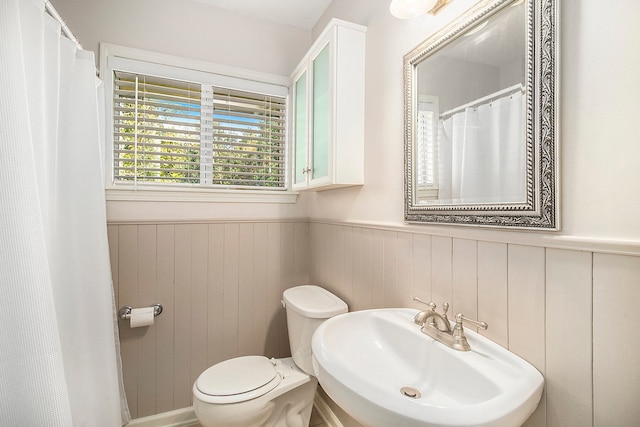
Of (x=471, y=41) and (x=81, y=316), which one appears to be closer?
(x=471, y=41)

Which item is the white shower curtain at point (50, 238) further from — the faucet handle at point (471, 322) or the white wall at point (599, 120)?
the white wall at point (599, 120)

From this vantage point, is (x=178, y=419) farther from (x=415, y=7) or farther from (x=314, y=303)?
(x=415, y=7)

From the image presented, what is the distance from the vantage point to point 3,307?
754 millimetres

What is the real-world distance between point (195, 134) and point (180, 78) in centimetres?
33

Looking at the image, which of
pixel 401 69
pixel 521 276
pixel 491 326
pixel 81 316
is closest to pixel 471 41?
pixel 401 69

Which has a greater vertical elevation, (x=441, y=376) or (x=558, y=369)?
(x=558, y=369)

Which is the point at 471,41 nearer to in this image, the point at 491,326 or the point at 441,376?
the point at 491,326

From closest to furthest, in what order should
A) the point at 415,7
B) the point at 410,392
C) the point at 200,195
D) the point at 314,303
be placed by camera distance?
1. the point at 410,392
2. the point at 415,7
3. the point at 314,303
4. the point at 200,195

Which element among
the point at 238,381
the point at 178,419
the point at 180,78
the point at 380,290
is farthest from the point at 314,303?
the point at 180,78

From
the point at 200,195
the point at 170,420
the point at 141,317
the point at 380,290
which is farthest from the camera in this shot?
the point at 200,195

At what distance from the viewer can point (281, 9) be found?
5.98ft

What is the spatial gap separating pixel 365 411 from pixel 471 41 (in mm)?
1044

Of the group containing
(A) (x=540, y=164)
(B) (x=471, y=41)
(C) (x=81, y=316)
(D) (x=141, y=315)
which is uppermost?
(B) (x=471, y=41)

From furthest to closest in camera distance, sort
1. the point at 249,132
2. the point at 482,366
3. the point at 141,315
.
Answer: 1. the point at 249,132
2. the point at 141,315
3. the point at 482,366
